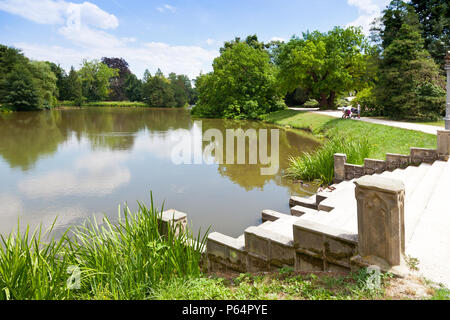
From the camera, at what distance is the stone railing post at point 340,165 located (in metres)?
9.12

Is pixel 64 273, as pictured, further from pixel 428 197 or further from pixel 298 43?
pixel 298 43

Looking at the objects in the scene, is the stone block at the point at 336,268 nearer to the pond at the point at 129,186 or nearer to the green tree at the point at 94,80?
the pond at the point at 129,186

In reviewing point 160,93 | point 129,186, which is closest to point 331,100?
point 129,186

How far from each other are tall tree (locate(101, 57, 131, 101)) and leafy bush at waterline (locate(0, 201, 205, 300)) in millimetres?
86201

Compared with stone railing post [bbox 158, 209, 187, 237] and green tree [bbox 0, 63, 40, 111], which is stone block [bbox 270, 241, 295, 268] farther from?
green tree [bbox 0, 63, 40, 111]

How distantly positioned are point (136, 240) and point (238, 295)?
63.1 inches

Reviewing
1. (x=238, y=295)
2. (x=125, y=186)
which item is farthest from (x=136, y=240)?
(x=125, y=186)

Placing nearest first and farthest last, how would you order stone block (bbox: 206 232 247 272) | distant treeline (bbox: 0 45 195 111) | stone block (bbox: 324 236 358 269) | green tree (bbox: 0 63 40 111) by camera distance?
stone block (bbox: 324 236 358 269) < stone block (bbox: 206 232 247 272) < green tree (bbox: 0 63 40 111) < distant treeline (bbox: 0 45 195 111)

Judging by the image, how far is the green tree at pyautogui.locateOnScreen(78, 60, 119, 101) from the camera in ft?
251

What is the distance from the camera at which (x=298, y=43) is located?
106 ft

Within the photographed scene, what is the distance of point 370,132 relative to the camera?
674 inches

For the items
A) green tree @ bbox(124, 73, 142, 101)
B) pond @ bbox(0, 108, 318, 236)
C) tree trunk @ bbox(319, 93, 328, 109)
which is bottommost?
pond @ bbox(0, 108, 318, 236)

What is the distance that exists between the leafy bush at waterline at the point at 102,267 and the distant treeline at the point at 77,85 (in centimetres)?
5501

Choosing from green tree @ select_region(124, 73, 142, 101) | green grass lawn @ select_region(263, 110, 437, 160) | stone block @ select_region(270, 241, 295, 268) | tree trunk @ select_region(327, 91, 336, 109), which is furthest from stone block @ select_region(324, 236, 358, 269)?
green tree @ select_region(124, 73, 142, 101)
